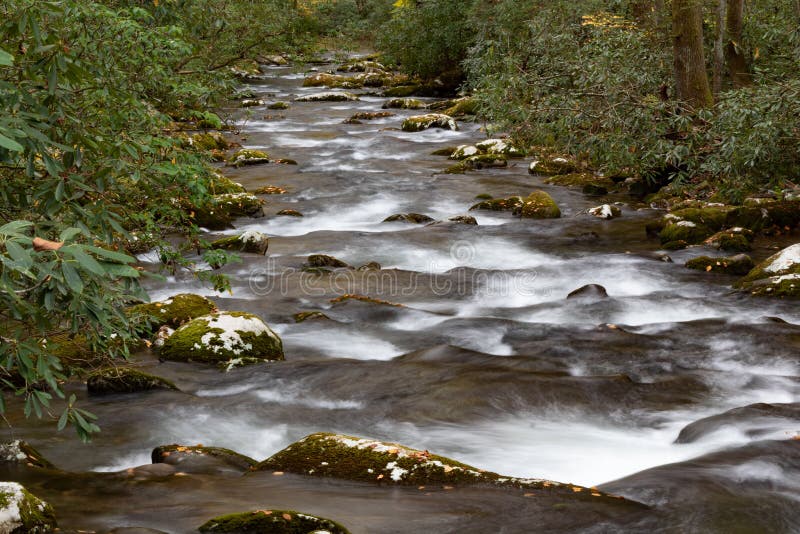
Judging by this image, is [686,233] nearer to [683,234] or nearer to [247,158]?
[683,234]

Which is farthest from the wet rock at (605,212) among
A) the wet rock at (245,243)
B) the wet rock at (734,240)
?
the wet rock at (245,243)

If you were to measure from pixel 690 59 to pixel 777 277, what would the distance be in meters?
6.61

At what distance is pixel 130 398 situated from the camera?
737cm

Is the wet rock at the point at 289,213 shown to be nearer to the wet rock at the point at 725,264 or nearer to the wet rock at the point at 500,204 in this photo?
the wet rock at the point at 500,204

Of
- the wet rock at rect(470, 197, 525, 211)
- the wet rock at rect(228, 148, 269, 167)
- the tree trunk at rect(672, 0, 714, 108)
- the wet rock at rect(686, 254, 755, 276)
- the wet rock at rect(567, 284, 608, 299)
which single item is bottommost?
the wet rock at rect(567, 284, 608, 299)

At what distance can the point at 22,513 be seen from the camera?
402 cm

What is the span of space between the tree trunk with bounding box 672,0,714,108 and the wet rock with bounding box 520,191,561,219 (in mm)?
3325

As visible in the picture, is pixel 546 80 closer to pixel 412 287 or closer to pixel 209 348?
pixel 412 287

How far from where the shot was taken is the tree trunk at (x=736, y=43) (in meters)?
18.6

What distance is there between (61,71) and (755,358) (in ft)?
24.5

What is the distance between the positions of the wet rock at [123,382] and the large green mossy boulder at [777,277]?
7749 mm

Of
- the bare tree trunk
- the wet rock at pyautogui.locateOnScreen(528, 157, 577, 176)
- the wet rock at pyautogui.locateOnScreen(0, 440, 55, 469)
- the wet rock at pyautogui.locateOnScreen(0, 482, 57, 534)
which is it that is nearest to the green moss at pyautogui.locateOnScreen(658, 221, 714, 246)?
the bare tree trunk

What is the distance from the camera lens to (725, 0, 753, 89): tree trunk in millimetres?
18594

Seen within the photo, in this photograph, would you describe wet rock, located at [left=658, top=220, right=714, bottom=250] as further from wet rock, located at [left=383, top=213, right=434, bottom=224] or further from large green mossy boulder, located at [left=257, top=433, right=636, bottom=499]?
large green mossy boulder, located at [left=257, top=433, right=636, bottom=499]
